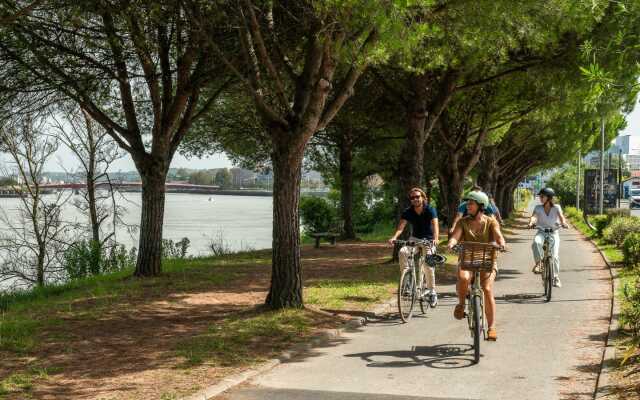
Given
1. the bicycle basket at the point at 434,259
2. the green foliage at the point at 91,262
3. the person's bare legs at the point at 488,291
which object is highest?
the bicycle basket at the point at 434,259

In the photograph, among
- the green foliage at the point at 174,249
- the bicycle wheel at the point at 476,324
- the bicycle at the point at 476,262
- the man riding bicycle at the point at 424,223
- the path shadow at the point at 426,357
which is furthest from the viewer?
the green foliage at the point at 174,249

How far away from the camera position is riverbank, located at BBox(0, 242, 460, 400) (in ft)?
22.4

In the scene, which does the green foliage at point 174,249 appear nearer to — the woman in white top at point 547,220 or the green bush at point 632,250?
the green bush at point 632,250

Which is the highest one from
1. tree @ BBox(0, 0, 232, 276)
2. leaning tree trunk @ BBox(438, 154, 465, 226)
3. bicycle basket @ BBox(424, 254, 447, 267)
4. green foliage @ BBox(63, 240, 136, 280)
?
tree @ BBox(0, 0, 232, 276)

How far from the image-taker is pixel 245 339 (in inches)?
340

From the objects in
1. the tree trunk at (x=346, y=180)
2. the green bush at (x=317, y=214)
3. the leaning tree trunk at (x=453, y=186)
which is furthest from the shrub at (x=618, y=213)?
the green bush at (x=317, y=214)

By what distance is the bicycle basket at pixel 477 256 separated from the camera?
774 centimetres

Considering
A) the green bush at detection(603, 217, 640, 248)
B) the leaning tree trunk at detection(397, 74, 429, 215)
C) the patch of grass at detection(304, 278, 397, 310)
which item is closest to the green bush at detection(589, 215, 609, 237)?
the green bush at detection(603, 217, 640, 248)

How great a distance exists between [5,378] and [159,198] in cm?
806

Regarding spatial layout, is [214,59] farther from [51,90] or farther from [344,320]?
[344,320]

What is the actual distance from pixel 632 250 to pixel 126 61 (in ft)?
35.7

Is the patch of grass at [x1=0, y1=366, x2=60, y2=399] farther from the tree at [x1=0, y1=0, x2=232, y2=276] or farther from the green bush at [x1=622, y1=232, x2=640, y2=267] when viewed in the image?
the green bush at [x1=622, y1=232, x2=640, y2=267]

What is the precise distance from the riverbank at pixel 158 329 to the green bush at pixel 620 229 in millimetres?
9942

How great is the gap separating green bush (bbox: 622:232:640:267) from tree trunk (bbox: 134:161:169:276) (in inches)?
372
